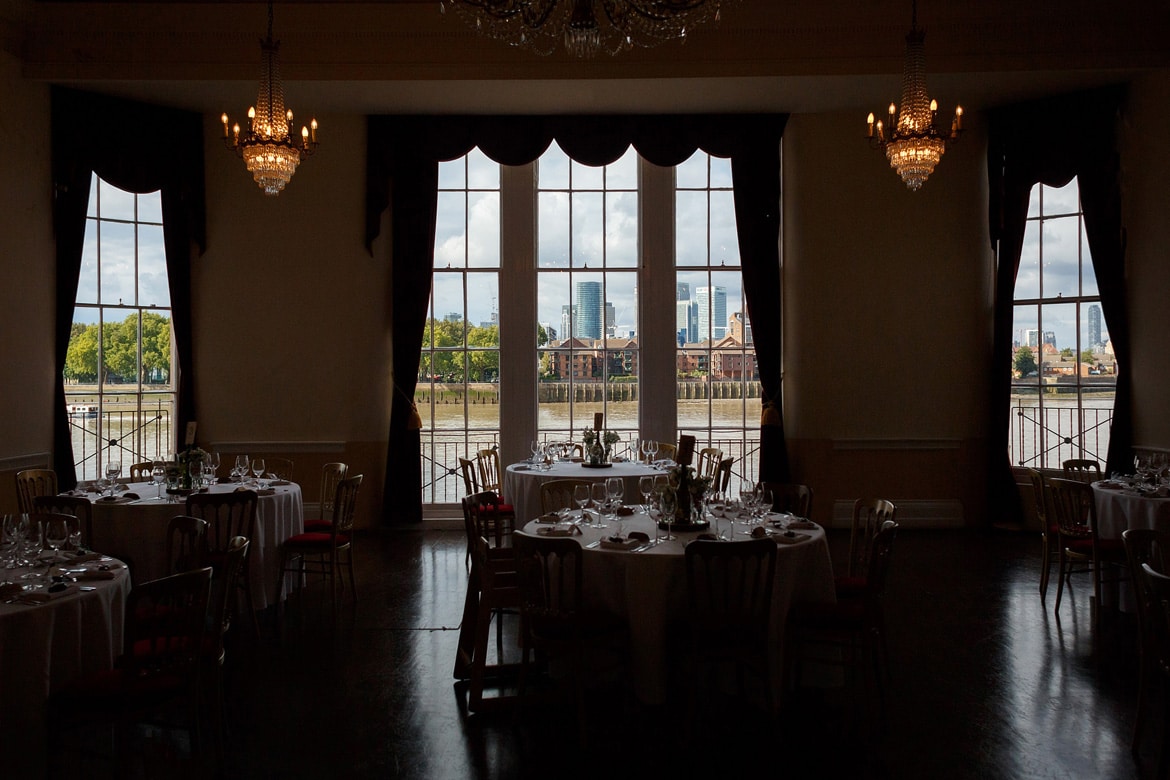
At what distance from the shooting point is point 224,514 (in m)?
5.84

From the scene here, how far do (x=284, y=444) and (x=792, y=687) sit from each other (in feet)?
21.2

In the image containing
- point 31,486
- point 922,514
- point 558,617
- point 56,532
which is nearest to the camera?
point 558,617

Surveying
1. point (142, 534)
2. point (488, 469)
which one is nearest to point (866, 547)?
point (488, 469)

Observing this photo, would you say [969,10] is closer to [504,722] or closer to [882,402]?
[882,402]

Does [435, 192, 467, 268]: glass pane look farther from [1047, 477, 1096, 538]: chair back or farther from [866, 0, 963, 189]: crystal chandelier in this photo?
[1047, 477, 1096, 538]: chair back

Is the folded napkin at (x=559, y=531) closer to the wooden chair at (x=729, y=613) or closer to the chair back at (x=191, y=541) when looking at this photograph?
the wooden chair at (x=729, y=613)

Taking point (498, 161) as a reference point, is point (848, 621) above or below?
below

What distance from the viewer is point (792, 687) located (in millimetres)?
4426

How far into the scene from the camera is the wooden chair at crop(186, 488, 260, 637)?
5297 millimetres

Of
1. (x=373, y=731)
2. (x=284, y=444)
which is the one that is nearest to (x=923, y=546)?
(x=373, y=731)

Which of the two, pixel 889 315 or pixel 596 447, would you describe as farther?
pixel 889 315

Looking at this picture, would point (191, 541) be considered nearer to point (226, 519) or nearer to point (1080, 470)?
point (226, 519)

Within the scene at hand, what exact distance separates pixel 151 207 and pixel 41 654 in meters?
6.77

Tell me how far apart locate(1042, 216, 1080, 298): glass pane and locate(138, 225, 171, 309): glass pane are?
31.4ft
